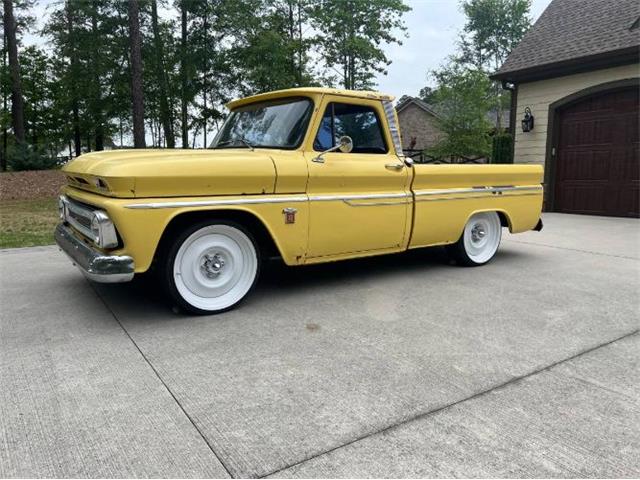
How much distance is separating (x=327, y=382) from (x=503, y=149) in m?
11.8

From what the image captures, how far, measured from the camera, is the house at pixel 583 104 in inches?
399

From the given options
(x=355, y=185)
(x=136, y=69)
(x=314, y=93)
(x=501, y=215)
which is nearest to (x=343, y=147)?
(x=355, y=185)

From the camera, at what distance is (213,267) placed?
12.9 ft

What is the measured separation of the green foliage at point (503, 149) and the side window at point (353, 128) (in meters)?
9.14

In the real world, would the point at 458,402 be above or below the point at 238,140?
below

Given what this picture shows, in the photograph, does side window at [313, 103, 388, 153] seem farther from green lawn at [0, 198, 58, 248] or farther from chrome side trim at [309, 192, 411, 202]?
green lawn at [0, 198, 58, 248]

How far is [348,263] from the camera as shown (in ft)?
19.4

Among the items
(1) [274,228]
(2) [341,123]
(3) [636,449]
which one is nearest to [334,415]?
(3) [636,449]

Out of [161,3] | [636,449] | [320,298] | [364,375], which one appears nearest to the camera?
[636,449]

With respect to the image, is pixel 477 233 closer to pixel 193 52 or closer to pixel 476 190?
pixel 476 190

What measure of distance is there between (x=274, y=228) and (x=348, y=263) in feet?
6.72

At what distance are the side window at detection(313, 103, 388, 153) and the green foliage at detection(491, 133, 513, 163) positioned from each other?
9.14 metres

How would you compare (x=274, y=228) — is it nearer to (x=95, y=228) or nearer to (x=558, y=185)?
(x=95, y=228)

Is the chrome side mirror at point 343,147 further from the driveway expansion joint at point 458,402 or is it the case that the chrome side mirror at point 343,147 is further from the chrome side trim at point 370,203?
the driveway expansion joint at point 458,402
